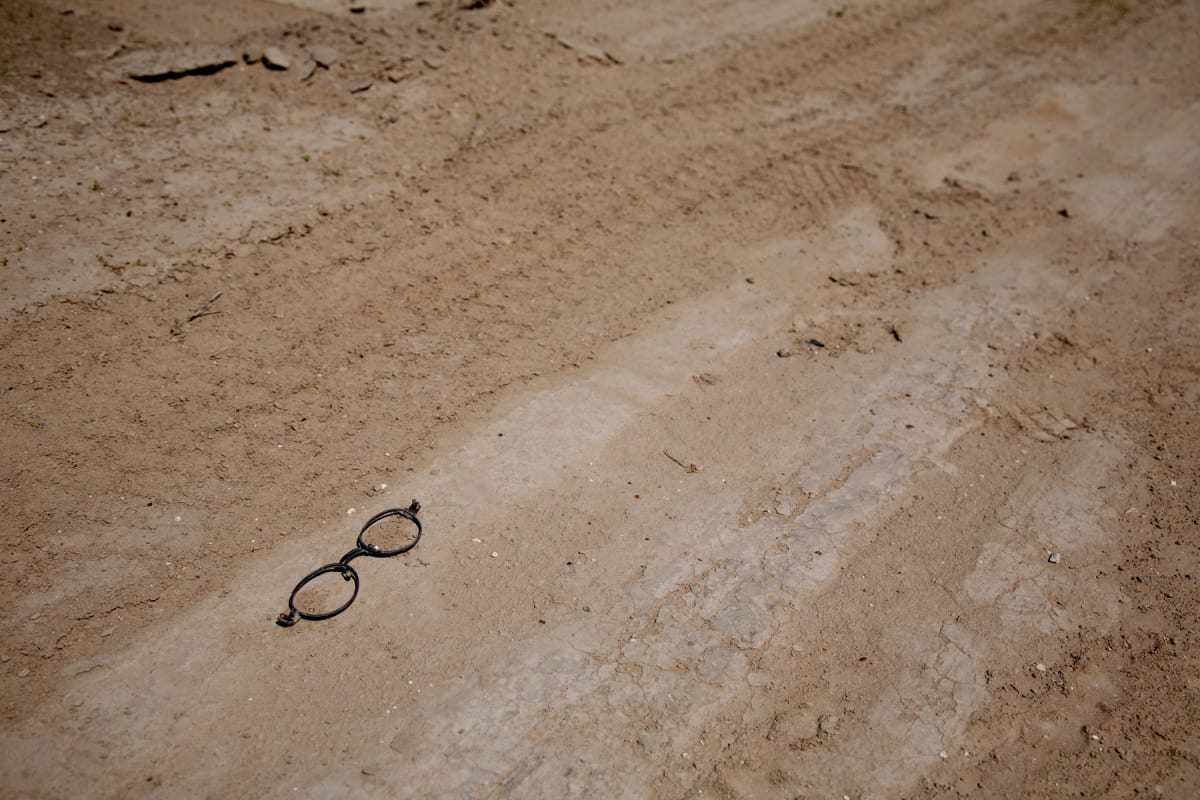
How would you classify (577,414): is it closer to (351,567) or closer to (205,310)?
(351,567)

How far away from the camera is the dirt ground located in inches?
142

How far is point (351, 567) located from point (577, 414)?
1.59 meters

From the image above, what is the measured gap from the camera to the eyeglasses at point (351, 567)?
3898 millimetres

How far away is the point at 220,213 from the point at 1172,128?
28.4ft

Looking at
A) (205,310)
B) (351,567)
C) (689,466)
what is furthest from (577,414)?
(205,310)

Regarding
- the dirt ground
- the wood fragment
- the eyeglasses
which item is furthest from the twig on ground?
the wood fragment

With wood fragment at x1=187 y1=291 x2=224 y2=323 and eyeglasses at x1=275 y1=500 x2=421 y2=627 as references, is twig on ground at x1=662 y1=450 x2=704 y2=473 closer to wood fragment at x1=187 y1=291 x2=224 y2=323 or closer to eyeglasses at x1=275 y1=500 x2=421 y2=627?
eyeglasses at x1=275 y1=500 x2=421 y2=627

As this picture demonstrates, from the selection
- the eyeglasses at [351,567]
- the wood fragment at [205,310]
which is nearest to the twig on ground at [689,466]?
the eyeglasses at [351,567]

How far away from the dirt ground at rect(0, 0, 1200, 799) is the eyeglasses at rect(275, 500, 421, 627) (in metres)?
0.07

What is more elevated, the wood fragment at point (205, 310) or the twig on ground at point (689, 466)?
the wood fragment at point (205, 310)

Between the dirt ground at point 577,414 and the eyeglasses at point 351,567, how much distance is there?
68 mm

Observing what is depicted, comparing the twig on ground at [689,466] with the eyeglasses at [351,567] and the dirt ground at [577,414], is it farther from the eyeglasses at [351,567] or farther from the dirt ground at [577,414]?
the eyeglasses at [351,567]

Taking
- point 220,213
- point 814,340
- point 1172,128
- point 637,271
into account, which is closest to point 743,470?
point 814,340

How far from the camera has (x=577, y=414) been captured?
4.96m
